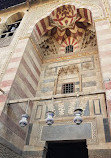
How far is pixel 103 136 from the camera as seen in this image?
4.43 m

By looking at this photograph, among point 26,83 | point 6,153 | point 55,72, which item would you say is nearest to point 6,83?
point 26,83

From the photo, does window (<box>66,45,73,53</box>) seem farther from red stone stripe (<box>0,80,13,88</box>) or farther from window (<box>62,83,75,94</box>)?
red stone stripe (<box>0,80,13,88</box>)

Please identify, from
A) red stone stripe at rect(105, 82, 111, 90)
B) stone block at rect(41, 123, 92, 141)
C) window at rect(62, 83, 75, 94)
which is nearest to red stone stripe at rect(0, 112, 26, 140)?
stone block at rect(41, 123, 92, 141)

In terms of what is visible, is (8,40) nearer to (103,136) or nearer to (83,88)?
(83,88)

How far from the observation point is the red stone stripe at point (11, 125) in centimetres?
416

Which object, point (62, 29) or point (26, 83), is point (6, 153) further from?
point (62, 29)

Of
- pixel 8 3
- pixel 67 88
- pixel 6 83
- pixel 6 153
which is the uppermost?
pixel 8 3

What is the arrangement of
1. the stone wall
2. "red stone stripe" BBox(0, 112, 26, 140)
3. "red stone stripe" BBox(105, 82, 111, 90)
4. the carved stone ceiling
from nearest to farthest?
the stone wall
"red stone stripe" BBox(105, 82, 111, 90)
"red stone stripe" BBox(0, 112, 26, 140)
the carved stone ceiling

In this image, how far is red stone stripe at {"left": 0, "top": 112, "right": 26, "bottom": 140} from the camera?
13.6 feet

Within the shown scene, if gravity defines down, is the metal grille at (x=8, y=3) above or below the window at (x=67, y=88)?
above

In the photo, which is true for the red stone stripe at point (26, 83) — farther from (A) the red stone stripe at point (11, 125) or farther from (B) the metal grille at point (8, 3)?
(B) the metal grille at point (8, 3)

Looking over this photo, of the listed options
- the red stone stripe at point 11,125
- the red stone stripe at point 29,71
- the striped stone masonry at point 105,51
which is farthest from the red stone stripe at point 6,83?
the striped stone masonry at point 105,51

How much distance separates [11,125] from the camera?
4469 mm

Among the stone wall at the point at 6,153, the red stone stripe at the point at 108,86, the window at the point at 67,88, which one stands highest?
the window at the point at 67,88
